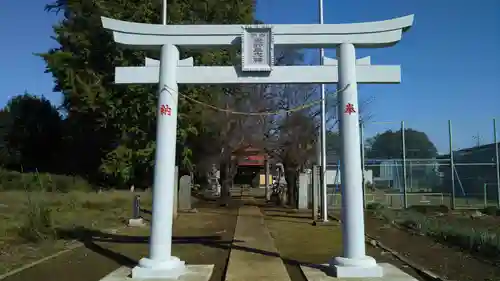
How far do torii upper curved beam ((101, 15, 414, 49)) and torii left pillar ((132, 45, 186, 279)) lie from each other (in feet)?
1.04

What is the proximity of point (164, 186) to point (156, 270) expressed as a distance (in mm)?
1515

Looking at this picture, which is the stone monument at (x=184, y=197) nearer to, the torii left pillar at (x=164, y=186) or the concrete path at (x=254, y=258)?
the concrete path at (x=254, y=258)

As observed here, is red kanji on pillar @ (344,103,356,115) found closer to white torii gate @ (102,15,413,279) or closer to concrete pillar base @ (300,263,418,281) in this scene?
white torii gate @ (102,15,413,279)

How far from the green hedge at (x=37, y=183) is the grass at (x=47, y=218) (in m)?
3.06

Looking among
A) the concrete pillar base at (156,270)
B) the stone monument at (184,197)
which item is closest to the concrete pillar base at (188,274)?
the concrete pillar base at (156,270)

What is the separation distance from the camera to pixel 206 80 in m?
9.59

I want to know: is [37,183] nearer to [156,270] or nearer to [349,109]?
[156,270]

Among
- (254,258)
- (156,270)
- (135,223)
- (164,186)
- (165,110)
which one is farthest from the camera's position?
(135,223)

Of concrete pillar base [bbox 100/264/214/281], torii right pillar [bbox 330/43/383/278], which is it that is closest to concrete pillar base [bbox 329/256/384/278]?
torii right pillar [bbox 330/43/383/278]

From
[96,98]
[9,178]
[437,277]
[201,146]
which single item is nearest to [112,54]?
[96,98]

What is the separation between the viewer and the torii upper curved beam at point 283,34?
31.3 feet

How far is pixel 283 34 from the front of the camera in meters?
9.56

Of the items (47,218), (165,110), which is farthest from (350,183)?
(47,218)

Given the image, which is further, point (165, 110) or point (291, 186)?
point (291, 186)
